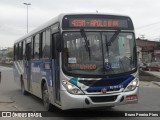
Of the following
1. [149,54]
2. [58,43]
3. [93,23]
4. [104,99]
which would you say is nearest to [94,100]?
[104,99]

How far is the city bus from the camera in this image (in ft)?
31.0

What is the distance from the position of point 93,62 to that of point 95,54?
0.24 m

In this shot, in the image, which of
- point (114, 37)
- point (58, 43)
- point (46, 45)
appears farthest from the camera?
point (46, 45)

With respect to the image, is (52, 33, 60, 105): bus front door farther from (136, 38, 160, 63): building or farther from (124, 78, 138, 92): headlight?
(136, 38, 160, 63): building

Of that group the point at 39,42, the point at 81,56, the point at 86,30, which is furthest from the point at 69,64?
the point at 39,42

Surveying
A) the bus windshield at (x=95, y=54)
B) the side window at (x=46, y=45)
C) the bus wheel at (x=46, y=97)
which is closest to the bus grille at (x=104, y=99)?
the bus windshield at (x=95, y=54)

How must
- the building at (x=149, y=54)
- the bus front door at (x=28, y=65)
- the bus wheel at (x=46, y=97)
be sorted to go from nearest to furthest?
the bus wheel at (x=46, y=97) < the bus front door at (x=28, y=65) < the building at (x=149, y=54)

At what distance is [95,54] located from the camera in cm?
966

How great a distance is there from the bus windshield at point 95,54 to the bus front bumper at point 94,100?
1.99ft

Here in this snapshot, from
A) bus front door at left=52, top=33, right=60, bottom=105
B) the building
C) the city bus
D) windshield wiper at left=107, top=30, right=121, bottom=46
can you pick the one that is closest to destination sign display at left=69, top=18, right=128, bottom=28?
the city bus

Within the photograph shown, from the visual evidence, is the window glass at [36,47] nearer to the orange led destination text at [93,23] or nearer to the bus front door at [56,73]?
the bus front door at [56,73]

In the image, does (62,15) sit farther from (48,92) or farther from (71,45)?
(48,92)

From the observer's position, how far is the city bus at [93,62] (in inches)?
372

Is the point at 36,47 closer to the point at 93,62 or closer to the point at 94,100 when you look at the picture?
the point at 93,62
